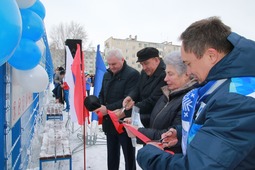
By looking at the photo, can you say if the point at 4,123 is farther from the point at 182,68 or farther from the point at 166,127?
the point at 182,68

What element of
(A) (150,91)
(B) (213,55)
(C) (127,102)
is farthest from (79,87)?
(B) (213,55)

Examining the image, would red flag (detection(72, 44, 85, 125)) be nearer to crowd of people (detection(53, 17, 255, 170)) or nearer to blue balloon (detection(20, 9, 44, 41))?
blue balloon (detection(20, 9, 44, 41))

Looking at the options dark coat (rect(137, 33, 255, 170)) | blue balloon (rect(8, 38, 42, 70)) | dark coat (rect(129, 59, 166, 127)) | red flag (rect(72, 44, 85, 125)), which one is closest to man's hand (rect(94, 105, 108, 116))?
red flag (rect(72, 44, 85, 125))

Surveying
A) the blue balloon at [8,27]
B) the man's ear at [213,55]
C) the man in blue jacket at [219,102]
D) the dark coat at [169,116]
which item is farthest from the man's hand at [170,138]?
the blue balloon at [8,27]

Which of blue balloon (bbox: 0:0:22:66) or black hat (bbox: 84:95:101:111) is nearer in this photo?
blue balloon (bbox: 0:0:22:66)

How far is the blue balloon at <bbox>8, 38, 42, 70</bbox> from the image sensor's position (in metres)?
2.09

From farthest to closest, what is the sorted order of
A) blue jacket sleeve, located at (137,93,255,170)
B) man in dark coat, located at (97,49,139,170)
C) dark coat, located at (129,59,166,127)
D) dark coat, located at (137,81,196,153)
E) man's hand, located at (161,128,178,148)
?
man in dark coat, located at (97,49,139,170) < dark coat, located at (129,59,166,127) < dark coat, located at (137,81,196,153) < man's hand, located at (161,128,178,148) < blue jacket sleeve, located at (137,93,255,170)

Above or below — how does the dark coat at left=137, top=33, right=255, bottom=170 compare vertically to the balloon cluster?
below

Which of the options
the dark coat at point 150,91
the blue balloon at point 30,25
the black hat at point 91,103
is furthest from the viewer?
the black hat at point 91,103

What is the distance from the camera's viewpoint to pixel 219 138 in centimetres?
83

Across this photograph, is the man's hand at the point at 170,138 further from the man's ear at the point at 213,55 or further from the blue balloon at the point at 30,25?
the blue balloon at the point at 30,25

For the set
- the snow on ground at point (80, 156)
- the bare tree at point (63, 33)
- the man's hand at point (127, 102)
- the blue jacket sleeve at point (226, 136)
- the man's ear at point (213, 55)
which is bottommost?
the snow on ground at point (80, 156)

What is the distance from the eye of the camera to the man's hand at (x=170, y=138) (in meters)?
1.62

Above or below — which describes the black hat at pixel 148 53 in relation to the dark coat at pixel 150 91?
above
